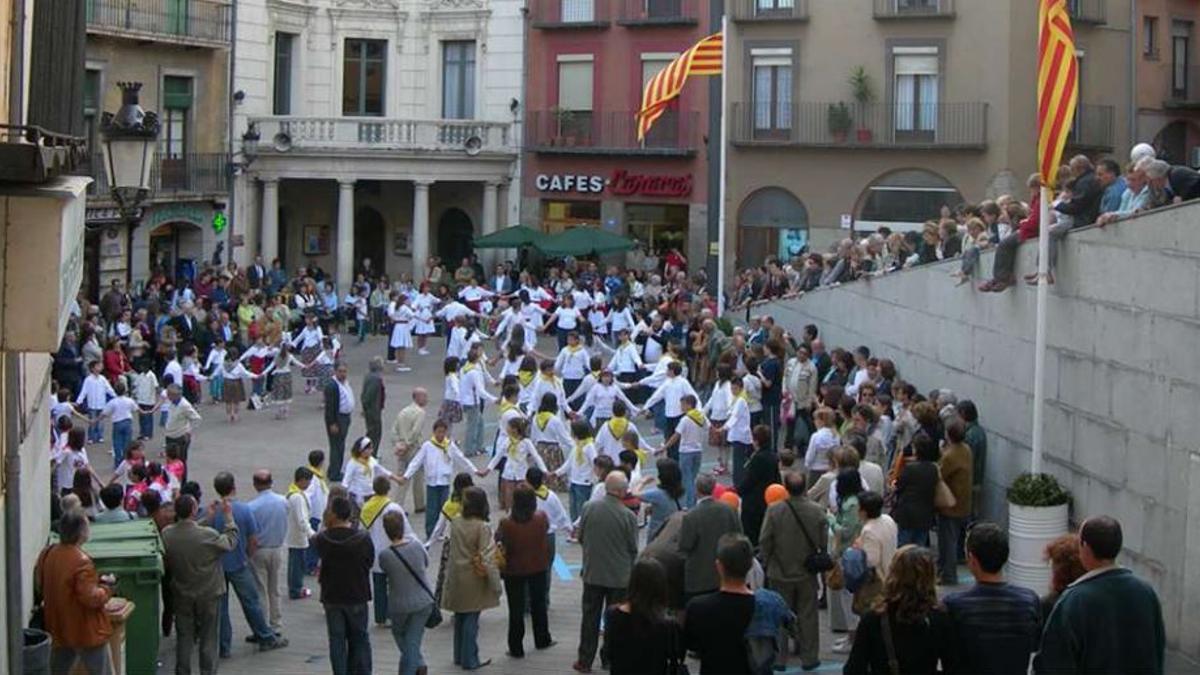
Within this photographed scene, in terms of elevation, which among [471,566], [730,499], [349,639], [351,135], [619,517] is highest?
[351,135]

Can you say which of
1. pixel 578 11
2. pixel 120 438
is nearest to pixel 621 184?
pixel 578 11

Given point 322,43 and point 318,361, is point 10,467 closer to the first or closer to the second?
point 318,361

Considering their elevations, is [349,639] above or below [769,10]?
below

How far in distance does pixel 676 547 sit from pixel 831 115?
30197 mm

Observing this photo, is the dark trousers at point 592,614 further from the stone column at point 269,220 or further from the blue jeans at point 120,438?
the stone column at point 269,220

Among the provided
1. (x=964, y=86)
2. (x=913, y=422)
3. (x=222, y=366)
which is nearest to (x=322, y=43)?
(x=964, y=86)

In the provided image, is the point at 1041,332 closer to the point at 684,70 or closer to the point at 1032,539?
the point at 1032,539

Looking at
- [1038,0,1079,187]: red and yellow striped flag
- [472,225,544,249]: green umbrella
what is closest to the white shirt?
[1038,0,1079,187]: red and yellow striped flag

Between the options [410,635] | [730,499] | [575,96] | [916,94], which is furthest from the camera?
[575,96]

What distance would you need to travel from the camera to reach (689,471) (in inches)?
834

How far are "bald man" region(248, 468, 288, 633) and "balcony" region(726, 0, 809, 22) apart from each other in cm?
2981

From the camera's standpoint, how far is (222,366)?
95.5 ft

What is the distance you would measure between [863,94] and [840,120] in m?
0.82

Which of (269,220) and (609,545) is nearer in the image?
(609,545)
